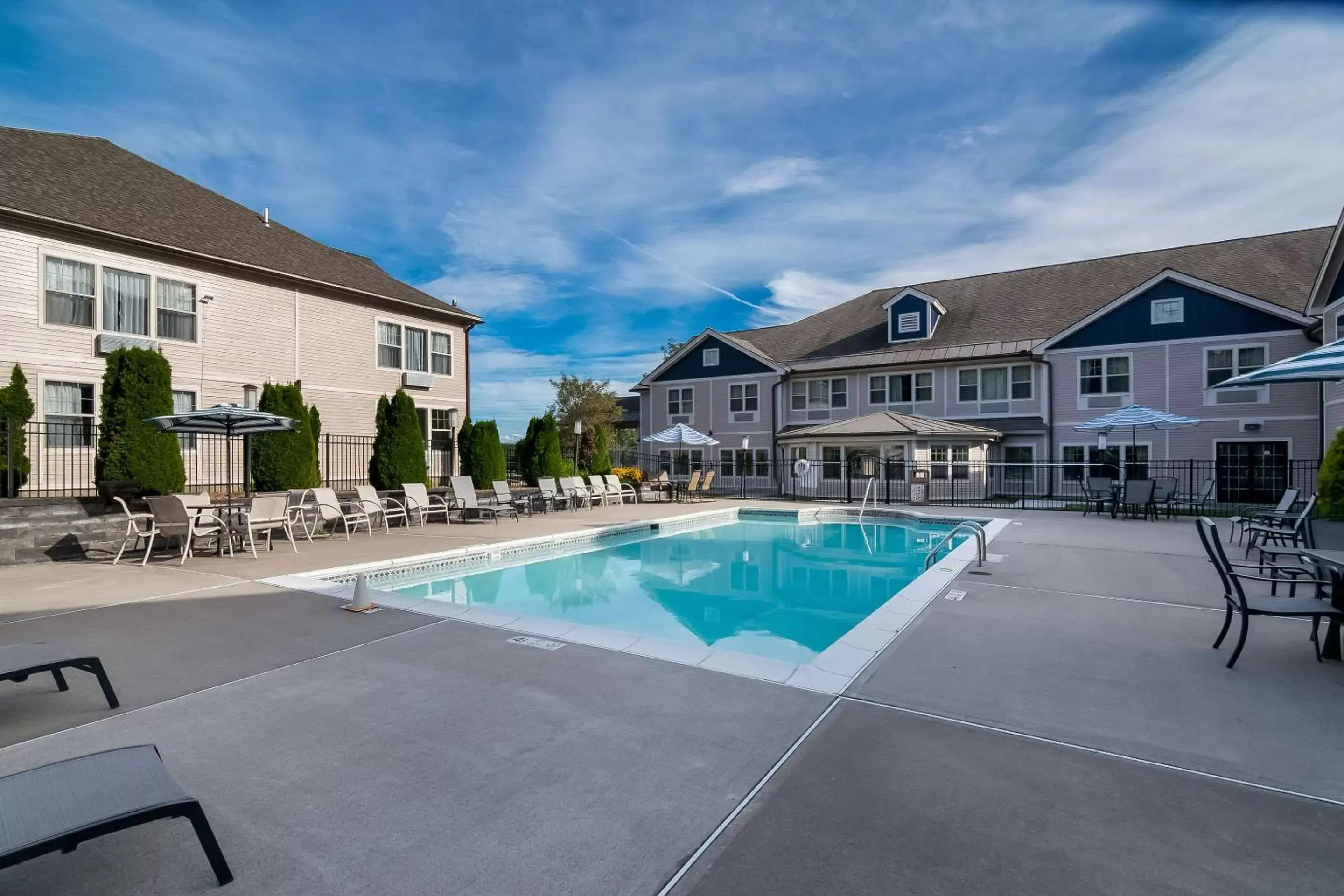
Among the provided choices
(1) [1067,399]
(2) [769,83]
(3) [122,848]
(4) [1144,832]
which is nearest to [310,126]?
(2) [769,83]

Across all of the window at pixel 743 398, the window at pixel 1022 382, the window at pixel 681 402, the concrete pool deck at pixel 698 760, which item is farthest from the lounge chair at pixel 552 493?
the window at pixel 1022 382

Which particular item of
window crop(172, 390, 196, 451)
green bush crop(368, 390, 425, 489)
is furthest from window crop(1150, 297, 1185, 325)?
window crop(172, 390, 196, 451)

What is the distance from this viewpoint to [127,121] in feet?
50.6

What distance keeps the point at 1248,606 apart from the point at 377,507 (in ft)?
40.8

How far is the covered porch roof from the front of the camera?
20.6m

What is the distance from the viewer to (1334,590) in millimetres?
4422

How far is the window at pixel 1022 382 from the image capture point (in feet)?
75.1

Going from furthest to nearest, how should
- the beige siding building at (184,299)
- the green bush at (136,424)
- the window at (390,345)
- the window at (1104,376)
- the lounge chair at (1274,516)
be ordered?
the window at (1104,376), the window at (390,345), the beige siding building at (184,299), the green bush at (136,424), the lounge chair at (1274,516)

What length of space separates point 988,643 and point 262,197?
21.7 meters

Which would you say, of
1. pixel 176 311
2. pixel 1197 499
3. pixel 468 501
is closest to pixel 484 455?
pixel 468 501

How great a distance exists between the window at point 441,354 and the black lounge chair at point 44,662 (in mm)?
17826

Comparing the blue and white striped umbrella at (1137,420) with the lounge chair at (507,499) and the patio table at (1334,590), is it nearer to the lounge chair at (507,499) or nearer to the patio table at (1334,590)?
the patio table at (1334,590)

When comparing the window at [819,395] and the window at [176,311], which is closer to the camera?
the window at [176,311]

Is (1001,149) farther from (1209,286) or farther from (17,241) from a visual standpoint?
(17,241)
